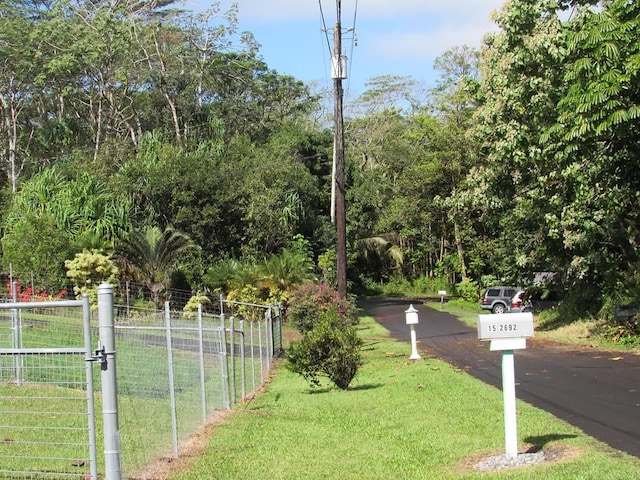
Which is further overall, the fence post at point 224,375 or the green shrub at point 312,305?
the green shrub at point 312,305

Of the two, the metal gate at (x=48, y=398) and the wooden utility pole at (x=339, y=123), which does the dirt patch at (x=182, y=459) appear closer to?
the metal gate at (x=48, y=398)

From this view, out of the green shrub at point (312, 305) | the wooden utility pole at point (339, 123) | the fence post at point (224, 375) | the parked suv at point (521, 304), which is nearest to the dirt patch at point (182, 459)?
the fence post at point (224, 375)

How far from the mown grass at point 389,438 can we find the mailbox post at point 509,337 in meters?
0.42

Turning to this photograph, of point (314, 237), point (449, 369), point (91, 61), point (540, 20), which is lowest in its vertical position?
point (449, 369)

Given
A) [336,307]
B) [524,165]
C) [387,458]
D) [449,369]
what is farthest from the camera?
[336,307]

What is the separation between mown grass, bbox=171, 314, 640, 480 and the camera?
743 centimetres

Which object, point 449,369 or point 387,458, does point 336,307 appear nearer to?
point 449,369

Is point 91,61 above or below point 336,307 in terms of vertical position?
above

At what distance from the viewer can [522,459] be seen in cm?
769

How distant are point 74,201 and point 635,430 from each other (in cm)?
2556

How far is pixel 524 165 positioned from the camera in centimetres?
2212

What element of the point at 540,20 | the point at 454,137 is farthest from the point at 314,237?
the point at 540,20

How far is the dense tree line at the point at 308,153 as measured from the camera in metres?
18.2

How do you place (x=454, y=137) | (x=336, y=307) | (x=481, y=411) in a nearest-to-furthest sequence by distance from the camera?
(x=481, y=411) < (x=336, y=307) < (x=454, y=137)
